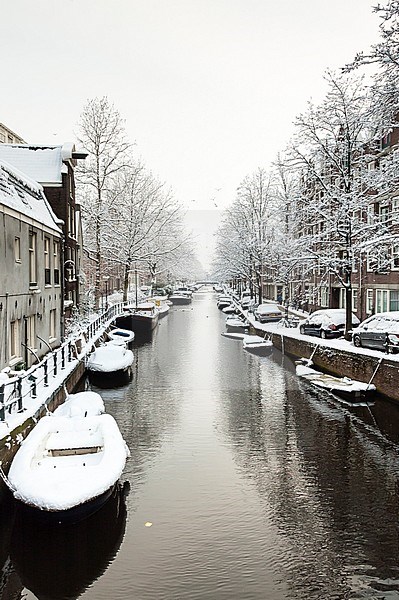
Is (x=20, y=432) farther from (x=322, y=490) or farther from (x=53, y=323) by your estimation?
(x=53, y=323)

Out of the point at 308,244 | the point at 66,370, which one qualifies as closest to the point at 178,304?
the point at 308,244

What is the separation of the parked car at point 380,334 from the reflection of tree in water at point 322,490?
305cm

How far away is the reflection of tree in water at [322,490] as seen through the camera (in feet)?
30.8

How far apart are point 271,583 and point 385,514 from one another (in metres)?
3.49

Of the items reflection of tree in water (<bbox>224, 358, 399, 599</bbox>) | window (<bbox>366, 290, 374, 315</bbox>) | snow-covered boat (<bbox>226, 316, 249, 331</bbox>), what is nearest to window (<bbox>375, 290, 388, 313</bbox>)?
window (<bbox>366, 290, 374, 315</bbox>)

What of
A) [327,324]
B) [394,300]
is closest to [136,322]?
[327,324]

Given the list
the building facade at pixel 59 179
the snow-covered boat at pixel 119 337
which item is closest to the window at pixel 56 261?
the building facade at pixel 59 179

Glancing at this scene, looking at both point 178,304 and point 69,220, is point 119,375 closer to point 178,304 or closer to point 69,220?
point 69,220

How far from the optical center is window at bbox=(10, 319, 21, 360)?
1783 cm

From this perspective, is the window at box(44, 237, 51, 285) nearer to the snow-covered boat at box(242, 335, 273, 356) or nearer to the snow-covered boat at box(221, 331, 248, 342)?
the snow-covered boat at box(242, 335, 273, 356)

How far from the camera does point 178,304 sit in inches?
3563

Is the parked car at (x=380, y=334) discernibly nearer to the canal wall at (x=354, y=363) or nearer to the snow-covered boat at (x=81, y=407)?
the canal wall at (x=354, y=363)

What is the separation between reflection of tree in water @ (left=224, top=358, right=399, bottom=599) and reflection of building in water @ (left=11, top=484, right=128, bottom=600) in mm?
2933

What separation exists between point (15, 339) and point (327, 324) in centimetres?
1695
